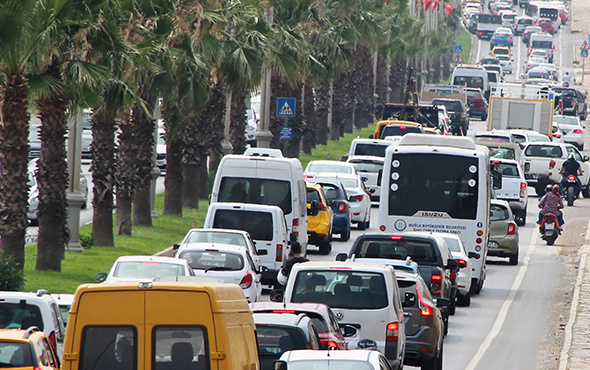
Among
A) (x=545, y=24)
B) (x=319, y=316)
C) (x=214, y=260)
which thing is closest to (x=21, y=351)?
(x=319, y=316)

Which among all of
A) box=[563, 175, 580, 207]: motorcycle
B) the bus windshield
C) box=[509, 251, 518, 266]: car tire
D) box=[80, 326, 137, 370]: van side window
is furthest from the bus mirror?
box=[80, 326, 137, 370]: van side window

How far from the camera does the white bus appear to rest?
27906mm

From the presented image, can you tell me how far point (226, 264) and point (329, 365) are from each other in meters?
10.9

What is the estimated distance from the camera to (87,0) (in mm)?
24469

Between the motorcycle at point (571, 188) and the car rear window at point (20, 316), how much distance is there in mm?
34964

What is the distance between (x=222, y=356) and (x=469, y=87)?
246 feet

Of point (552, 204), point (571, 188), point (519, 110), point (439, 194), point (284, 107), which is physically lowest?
point (571, 188)

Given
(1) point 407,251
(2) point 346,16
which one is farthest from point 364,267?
(2) point 346,16

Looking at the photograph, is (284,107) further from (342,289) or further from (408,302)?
(342,289)

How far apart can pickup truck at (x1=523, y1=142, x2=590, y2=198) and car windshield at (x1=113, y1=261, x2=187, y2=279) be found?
3049 cm

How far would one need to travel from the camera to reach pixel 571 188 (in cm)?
4766

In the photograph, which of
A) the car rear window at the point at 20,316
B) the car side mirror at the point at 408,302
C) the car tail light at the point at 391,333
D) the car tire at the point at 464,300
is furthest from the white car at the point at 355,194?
the car rear window at the point at 20,316

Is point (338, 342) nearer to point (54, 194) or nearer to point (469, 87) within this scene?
point (54, 194)

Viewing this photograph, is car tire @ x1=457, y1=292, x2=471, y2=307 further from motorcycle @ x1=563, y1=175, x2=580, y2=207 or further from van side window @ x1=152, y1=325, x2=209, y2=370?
motorcycle @ x1=563, y1=175, x2=580, y2=207
